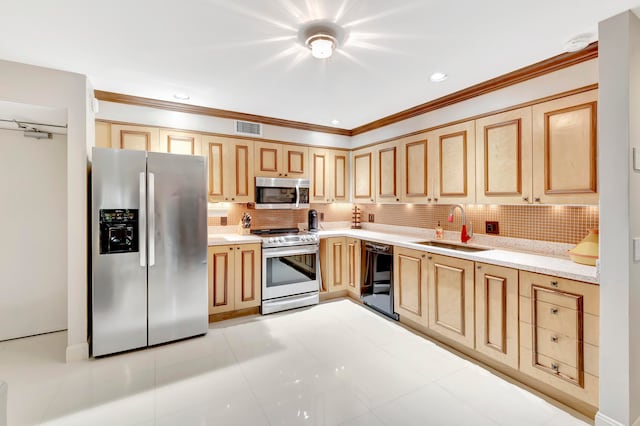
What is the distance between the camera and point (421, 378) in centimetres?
221

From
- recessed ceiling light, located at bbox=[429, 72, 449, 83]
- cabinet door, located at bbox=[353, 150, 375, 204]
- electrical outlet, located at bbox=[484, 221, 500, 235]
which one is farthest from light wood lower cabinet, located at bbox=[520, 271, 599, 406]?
cabinet door, located at bbox=[353, 150, 375, 204]

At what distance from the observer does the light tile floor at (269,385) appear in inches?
71.6

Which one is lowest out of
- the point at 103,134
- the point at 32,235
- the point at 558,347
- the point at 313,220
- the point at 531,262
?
the point at 558,347

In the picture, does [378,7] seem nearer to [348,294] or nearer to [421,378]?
[421,378]

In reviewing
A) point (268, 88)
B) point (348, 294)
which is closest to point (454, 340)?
point (348, 294)

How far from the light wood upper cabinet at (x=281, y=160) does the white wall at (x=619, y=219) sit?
3.08 m

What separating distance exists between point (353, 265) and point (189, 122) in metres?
2.71

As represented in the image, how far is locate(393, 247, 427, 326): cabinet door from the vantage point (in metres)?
2.90

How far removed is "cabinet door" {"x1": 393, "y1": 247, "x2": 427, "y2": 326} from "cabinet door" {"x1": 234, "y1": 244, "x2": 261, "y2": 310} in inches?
62.8

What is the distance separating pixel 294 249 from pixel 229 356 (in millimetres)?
1430

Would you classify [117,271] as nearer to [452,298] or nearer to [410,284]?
[410,284]

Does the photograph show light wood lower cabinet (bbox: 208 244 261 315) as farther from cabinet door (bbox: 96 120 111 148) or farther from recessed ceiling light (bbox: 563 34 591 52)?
recessed ceiling light (bbox: 563 34 591 52)

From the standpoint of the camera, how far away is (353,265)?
12.8 feet

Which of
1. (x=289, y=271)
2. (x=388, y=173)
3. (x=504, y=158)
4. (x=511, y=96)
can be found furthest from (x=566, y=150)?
(x=289, y=271)
